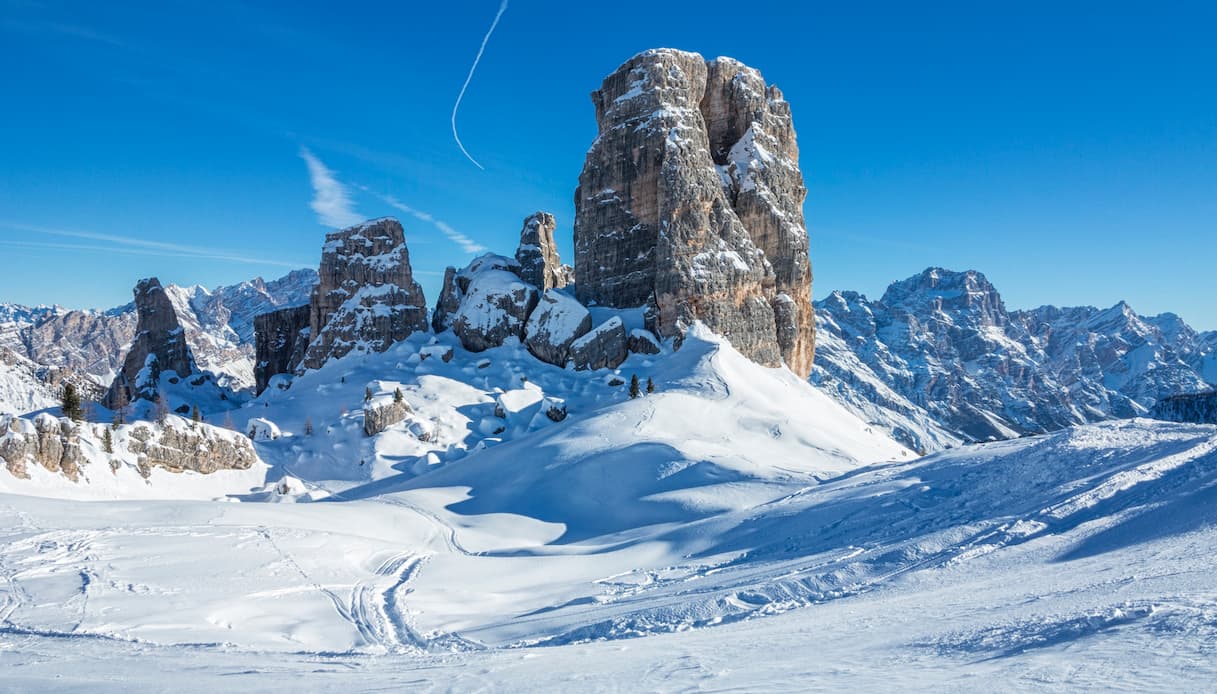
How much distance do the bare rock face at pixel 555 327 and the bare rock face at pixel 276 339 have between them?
111 ft

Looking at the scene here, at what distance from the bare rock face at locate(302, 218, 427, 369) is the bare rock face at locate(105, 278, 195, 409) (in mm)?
18473

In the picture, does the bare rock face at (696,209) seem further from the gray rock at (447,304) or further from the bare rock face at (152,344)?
the bare rock face at (152,344)

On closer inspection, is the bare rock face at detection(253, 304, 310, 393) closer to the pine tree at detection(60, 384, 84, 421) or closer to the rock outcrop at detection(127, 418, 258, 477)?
the rock outcrop at detection(127, 418, 258, 477)

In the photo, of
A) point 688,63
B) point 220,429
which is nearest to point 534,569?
point 220,429

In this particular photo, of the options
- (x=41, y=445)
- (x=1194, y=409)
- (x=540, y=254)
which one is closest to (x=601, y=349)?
(x=540, y=254)

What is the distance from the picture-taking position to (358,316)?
73250 mm

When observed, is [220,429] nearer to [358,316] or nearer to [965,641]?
[358,316]

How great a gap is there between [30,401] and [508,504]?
148755mm

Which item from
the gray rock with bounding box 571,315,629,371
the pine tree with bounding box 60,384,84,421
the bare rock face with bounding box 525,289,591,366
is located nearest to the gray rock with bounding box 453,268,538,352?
the bare rock face with bounding box 525,289,591,366

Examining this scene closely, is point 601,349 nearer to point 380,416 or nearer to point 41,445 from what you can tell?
point 380,416

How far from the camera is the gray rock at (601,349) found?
216 ft

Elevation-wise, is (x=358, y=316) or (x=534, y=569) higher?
(x=358, y=316)

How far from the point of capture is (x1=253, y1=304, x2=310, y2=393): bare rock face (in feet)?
282

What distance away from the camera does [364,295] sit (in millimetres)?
74438
